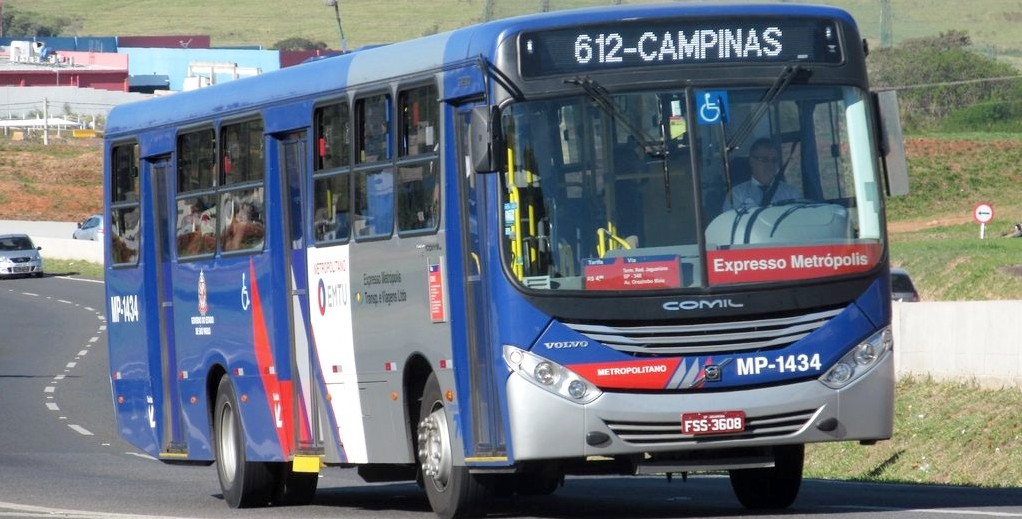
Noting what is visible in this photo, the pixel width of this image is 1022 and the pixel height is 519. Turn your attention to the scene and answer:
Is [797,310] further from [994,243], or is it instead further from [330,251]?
[994,243]

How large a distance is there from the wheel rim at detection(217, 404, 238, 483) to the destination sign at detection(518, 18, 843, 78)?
17.5ft

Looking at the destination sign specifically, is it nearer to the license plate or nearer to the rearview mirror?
the rearview mirror

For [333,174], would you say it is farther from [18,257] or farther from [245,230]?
[18,257]

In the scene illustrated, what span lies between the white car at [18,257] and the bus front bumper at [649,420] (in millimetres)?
52187

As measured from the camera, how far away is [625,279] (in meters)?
11.0

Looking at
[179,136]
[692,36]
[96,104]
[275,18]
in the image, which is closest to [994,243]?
[179,136]

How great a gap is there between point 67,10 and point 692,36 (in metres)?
187

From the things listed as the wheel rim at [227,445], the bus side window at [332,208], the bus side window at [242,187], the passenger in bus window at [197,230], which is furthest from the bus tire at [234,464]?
the bus side window at [332,208]

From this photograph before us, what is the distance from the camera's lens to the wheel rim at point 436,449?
472 inches

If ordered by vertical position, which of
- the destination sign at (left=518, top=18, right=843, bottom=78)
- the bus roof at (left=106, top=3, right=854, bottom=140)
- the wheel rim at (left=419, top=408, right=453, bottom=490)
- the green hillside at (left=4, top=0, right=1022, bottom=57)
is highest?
the green hillside at (left=4, top=0, right=1022, bottom=57)

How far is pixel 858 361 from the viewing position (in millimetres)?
11305

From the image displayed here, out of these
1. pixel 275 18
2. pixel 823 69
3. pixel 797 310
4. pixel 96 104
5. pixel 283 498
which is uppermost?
pixel 275 18

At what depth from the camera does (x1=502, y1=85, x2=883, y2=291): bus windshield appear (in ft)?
36.4

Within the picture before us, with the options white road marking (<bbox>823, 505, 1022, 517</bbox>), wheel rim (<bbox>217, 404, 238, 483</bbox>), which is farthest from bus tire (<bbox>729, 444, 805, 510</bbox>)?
wheel rim (<bbox>217, 404, 238, 483</bbox>)
